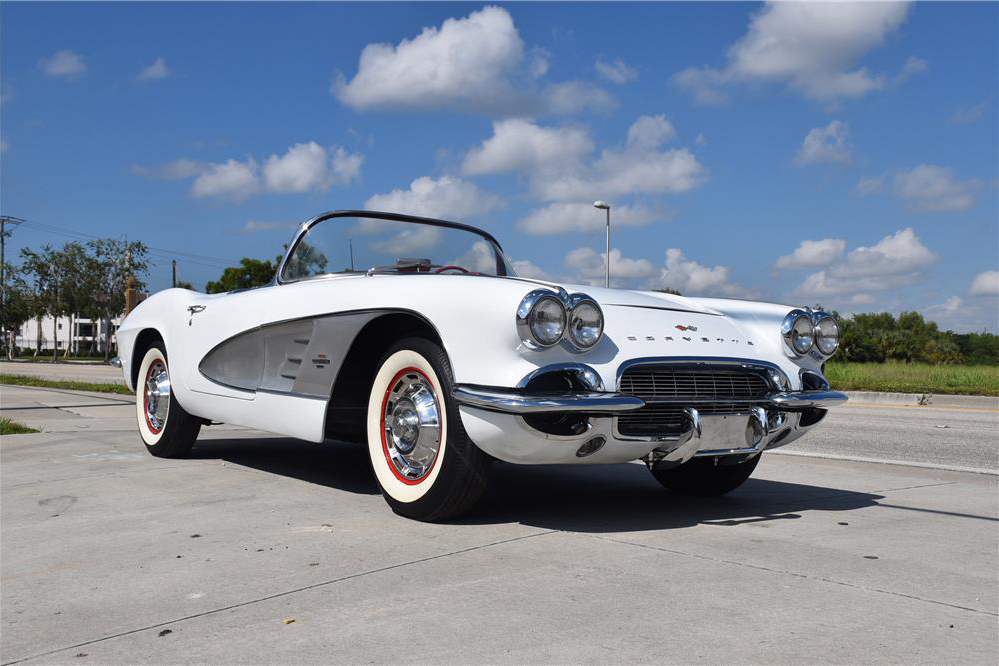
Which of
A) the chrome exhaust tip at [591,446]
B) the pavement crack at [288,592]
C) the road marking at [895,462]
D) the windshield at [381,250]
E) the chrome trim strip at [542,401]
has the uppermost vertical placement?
the windshield at [381,250]

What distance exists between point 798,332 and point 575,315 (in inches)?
A: 58.7

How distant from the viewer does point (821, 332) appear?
14.8 ft

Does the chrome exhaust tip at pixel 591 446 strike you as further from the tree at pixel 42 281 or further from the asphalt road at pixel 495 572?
the tree at pixel 42 281

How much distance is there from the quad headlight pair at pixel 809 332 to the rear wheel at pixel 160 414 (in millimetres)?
3813

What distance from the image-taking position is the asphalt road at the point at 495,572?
2.33 meters

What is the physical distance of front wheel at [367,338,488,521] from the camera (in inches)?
143

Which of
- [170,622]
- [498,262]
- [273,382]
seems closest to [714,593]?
[170,622]

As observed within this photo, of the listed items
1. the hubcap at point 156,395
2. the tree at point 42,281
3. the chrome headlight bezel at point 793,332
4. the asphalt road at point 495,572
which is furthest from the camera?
the tree at point 42,281

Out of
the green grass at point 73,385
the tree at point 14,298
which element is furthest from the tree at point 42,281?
the green grass at point 73,385

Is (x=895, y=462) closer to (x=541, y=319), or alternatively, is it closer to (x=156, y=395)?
(x=541, y=319)

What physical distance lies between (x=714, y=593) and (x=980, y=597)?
89 centimetres

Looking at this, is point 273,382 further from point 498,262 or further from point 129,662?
point 129,662

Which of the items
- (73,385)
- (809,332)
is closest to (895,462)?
(809,332)

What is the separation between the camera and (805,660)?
2213 millimetres
